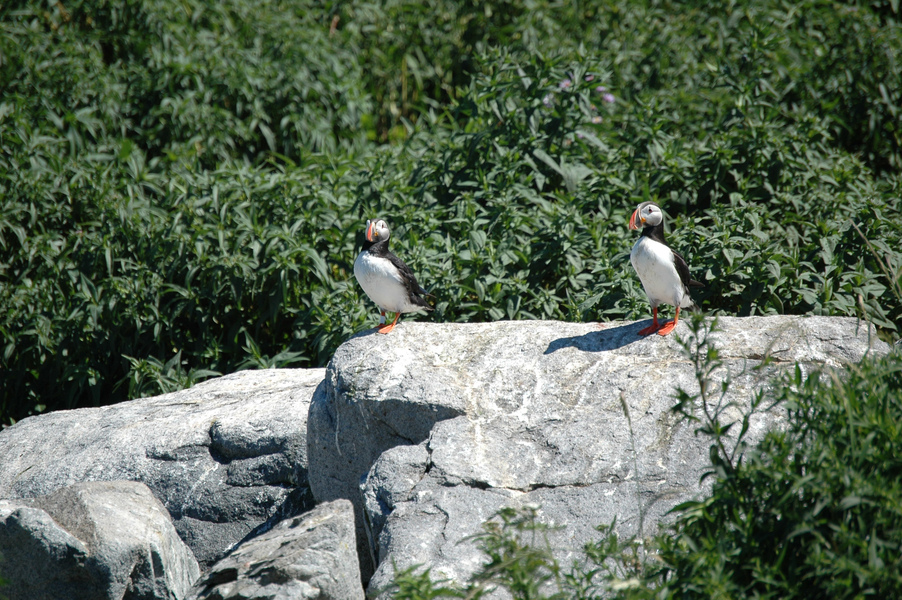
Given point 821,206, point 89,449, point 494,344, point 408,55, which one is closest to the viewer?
point 494,344

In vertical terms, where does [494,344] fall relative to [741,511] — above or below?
below

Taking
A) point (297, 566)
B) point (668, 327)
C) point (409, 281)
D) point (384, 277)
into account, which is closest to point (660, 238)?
point (668, 327)

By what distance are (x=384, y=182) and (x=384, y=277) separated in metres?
2.34

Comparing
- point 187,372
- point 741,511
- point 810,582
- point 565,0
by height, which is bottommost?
point 187,372

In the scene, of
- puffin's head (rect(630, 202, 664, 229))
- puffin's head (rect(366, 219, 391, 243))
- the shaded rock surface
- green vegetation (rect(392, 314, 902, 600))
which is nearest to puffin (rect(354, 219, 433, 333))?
puffin's head (rect(366, 219, 391, 243))

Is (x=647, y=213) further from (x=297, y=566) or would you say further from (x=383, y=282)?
(x=297, y=566)

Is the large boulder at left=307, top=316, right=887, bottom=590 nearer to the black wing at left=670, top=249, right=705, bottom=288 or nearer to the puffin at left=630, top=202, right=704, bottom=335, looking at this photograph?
the puffin at left=630, top=202, right=704, bottom=335

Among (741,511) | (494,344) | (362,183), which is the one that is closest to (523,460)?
(494,344)

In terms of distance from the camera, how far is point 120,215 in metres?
6.55

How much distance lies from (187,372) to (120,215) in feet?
5.16

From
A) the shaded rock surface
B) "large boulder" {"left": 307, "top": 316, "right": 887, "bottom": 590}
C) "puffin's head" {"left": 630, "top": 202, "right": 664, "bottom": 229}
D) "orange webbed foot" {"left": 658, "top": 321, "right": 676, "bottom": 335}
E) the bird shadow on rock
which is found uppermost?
"puffin's head" {"left": 630, "top": 202, "right": 664, "bottom": 229}

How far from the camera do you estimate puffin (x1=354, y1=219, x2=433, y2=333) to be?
15.7ft

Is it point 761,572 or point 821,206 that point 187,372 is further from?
point 821,206

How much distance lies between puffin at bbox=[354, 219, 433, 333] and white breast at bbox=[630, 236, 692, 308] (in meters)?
1.51
